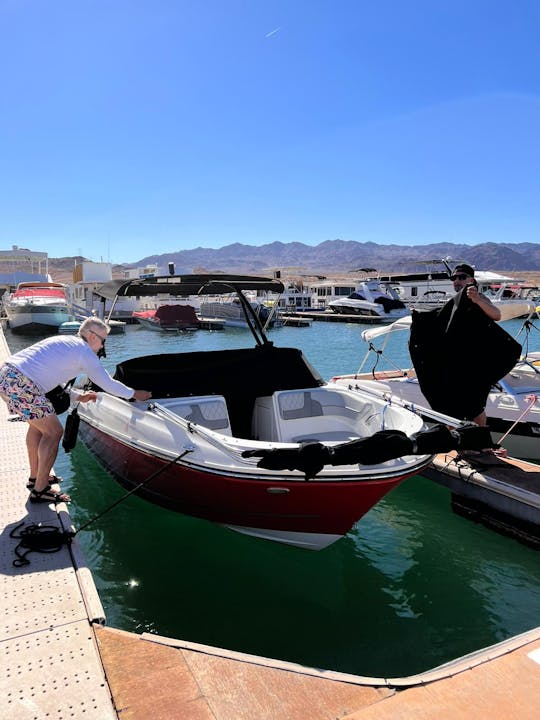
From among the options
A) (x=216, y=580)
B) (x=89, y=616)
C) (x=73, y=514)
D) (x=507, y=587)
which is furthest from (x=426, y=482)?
(x=89, y=616)

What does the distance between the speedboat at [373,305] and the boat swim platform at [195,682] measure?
46450mm

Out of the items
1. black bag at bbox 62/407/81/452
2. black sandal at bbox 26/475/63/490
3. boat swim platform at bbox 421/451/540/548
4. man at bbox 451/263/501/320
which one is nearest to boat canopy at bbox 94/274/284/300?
black bag at bbox 62/407/81/452

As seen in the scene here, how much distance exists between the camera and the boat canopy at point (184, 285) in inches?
332

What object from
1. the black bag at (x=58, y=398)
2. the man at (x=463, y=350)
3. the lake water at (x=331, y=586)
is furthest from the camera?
the man at (x=463, y=350)

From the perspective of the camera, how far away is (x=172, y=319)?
4419 cm

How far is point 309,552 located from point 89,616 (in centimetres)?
285

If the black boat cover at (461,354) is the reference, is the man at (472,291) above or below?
above

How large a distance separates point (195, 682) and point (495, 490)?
4.87m

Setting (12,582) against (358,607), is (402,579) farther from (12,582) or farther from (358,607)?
(12,582)

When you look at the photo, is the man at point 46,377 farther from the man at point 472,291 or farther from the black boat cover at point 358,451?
the man at point 472,291

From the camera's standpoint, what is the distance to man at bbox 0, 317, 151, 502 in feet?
16.2

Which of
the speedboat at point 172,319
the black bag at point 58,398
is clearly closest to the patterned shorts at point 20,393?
the black bag at point 58,398

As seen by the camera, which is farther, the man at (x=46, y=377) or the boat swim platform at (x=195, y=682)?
the man at (x=46, y=377)

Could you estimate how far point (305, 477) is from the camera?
4848mm
